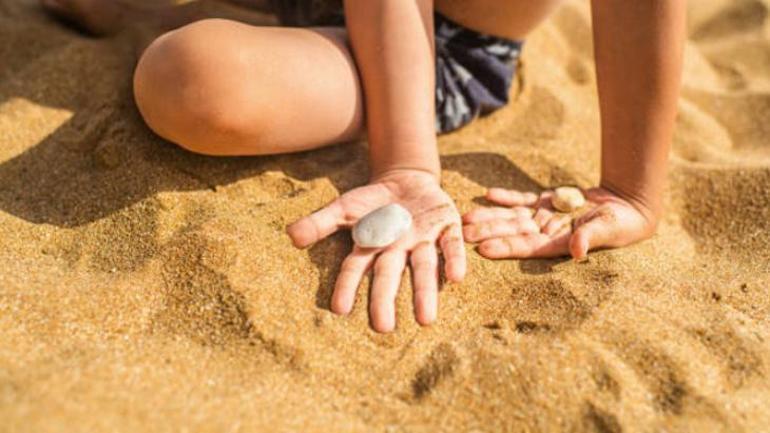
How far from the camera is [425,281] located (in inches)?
51.5

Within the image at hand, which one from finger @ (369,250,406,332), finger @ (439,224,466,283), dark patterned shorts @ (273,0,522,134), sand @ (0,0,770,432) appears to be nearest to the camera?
sand @ (0,0,770,432)

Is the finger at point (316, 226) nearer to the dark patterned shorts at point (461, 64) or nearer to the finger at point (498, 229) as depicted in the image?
the finger at point (498, 229)

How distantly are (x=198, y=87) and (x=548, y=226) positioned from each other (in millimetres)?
883

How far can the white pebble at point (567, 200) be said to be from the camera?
1.60 metres

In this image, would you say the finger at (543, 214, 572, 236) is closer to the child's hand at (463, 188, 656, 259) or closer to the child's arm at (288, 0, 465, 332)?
the child's hand at (463, 188, 656, 259)

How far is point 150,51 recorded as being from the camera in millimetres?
1471

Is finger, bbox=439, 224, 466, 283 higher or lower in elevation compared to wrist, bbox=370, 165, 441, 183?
lower

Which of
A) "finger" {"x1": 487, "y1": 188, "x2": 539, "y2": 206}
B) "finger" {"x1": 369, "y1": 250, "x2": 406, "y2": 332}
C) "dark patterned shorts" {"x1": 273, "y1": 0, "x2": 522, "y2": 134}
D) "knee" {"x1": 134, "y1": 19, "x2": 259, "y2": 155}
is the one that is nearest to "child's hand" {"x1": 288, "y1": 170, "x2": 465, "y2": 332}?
"finger" {"x1": 369, "y1": 250, "x2": 406, "y2": 332}

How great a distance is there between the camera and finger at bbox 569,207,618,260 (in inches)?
54.8

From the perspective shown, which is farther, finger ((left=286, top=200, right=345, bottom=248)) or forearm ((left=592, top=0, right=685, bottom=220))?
forearm ((left=592, top=0, right=685, bottom=220))

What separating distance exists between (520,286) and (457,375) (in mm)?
311

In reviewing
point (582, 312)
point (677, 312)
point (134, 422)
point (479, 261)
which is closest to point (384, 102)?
point (479, 261)

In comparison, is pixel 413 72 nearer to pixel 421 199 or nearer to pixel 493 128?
pixel 421 199

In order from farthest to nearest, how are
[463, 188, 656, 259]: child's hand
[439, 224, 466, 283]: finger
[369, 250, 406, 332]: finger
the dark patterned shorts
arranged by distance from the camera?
the dark patterned shorts
[463, 188, 656, 259]: child's hand
[439, 224, 466, 283]: finger
[369, 250, 406, 332]: finger
